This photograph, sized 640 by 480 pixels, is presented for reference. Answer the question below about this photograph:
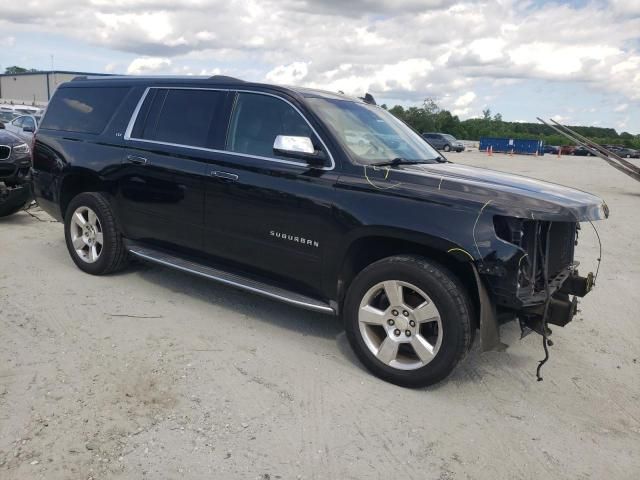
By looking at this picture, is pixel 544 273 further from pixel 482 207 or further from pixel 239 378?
pixel 239 378

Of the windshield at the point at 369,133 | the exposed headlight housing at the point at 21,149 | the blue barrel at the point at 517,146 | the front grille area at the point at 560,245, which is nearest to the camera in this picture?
the front grille area at the point at 560,245

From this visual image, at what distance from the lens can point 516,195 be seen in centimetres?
348

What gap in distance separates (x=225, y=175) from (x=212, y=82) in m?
0.91

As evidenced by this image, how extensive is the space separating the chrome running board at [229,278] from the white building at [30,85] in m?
77.9

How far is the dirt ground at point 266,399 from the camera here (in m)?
2.88

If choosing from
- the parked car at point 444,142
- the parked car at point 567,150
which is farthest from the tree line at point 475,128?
the parked car at point 444,142

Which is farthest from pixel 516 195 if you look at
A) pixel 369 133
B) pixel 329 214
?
pixel 369 133

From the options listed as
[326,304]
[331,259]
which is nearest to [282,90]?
[331,259]

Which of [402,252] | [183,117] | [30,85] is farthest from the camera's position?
[30,85]

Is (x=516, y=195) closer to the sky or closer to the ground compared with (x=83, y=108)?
closer to the ground

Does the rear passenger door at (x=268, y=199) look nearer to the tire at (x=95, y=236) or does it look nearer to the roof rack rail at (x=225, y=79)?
the roof rack rail at (x=225, y=79)

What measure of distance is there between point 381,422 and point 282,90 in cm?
257

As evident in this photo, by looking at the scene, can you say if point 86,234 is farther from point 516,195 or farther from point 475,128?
point 475,128

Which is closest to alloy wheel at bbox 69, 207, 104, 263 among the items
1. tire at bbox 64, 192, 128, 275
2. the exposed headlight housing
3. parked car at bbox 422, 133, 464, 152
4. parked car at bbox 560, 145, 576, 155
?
tire at bbox 64, 192, 128, 275
